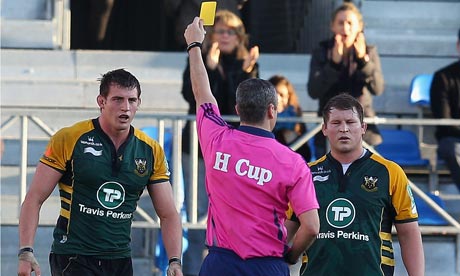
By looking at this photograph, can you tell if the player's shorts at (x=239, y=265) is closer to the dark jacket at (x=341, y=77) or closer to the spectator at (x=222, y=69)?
the spectator at (x=222, y=69)

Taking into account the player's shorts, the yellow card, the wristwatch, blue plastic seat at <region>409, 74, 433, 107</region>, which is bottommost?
the player's shorts

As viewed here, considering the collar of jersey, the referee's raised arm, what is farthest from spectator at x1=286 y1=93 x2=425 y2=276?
the referee's raised arm

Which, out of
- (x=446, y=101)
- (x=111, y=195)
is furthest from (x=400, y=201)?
(x=446, y=101)

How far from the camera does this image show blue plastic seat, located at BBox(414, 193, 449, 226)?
32.7 ft

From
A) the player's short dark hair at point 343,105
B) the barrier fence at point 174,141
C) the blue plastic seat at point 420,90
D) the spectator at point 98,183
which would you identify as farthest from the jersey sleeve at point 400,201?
the blue plastic seat at point 420,90

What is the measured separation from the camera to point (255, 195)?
18.7 ft

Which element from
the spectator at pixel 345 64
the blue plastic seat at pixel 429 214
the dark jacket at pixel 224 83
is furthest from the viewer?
the blue plastic seat at pixel 429 214

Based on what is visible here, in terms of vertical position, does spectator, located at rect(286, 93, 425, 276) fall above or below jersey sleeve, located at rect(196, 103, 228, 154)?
below

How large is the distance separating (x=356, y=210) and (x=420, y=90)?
539cm

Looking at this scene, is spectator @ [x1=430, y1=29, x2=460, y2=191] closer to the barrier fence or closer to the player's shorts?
the barrier fence

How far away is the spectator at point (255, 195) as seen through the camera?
570 cm

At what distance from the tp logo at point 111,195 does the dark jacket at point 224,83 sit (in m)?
3.26

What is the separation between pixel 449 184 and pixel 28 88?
420cm

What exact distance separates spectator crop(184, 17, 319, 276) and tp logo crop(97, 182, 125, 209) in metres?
0.83
